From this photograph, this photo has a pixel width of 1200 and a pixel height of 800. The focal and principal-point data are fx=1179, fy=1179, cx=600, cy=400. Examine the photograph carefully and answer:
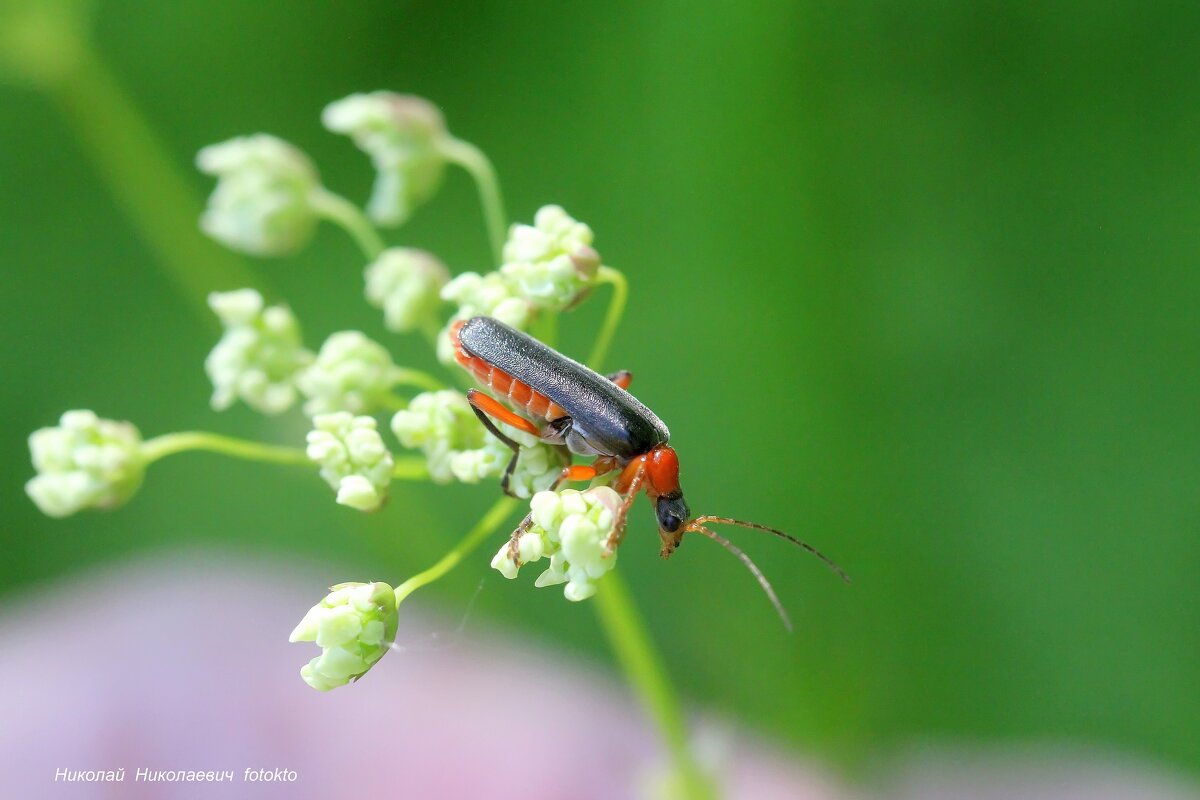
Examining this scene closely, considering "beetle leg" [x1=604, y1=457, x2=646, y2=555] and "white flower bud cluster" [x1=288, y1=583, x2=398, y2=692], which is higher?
"beetle leg" [x1=604, y1=457, x2=646, y2=555]

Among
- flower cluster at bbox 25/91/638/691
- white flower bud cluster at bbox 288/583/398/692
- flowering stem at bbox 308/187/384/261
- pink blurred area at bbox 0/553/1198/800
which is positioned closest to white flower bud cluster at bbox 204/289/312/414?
flower cluster at bbox 25/91/638/691

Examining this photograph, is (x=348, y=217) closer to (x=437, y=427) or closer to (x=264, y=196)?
(x=264, y=196)

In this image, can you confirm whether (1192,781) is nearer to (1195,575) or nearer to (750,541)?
(1195,575)

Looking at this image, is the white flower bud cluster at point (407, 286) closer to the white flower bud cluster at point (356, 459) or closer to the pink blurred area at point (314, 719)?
the white flower bud cluster at point (356, 459)

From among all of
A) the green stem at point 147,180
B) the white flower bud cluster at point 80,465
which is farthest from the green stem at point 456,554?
the green stem at point 147,180

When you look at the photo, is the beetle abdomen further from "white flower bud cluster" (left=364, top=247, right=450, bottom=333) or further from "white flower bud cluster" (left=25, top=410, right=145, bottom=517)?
"white flower bud cluster" (left=25, top=410, right=145, bottom=517)

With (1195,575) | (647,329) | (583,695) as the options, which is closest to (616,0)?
(647,329)
